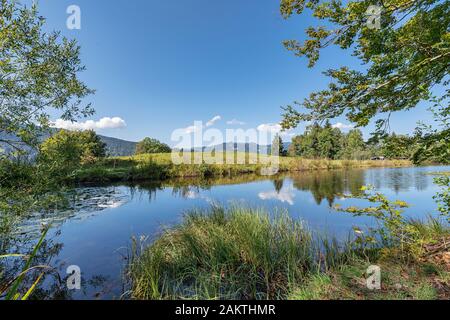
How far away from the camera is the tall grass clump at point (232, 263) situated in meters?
3.39

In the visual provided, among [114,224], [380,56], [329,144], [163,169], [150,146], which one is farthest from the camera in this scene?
[150,146]

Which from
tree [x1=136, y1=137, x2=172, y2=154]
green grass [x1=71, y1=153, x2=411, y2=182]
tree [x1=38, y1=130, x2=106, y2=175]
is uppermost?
tree [x1=136, y1=137, x2=172, y2=154]

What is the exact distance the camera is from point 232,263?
392 centimetres

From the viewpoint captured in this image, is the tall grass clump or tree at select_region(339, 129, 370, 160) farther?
tree at select_region(339, 129, 370, 160)

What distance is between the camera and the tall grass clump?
3393 millimetres

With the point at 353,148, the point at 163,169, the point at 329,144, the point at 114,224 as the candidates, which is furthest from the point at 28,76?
the point at 353,148

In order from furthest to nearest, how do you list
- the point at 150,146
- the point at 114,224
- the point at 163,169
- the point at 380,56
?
the point at 150,146, the point at 163,169, the point at 114,224, the point at 380,56

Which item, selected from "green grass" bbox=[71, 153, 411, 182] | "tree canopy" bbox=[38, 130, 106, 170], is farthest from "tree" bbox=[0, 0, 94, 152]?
"green grass" bbox=[71, 153, 411, 182]

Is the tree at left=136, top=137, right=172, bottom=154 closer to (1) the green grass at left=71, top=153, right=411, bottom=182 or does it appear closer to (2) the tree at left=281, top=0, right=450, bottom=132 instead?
(1) the green grass at left=71, top=153, right=411, bottom=182

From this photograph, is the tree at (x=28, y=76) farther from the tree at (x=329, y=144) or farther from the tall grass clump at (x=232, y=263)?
the tree at (x=329, y=144)

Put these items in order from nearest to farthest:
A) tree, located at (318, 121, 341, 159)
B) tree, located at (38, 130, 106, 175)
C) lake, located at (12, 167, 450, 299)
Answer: lake, located at (12, 167, 450, 299), tree, located at (38, 130, 106, 175), tree, located at (318, 121, 341, 159)

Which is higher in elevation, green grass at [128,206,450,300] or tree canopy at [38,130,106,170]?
tree canopy at [38,130,106,170]

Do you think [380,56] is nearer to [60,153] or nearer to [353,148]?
[60,153]

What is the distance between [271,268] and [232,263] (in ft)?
2.49
